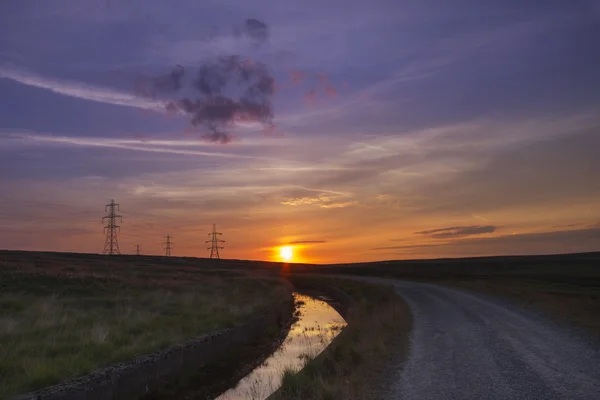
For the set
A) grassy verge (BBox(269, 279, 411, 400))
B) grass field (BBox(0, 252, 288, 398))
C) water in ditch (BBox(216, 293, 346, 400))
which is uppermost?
grass field (BBox(0, 252, 288, 398))

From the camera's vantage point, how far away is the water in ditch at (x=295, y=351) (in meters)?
15.3

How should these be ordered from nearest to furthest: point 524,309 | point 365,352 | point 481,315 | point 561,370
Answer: point 561,370, point 365,352, point 481,315, point 524,309

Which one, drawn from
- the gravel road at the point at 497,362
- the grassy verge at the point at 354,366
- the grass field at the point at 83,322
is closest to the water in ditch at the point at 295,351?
the grassy verge at the point at 354,366

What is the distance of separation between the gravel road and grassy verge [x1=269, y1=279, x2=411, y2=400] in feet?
1.63

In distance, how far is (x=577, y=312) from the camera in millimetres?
24062

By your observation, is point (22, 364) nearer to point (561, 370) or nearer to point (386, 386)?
point (386, 386)

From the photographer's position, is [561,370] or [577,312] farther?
[577,312]

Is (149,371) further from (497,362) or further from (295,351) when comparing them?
(497,362)

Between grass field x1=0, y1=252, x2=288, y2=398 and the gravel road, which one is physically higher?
grass field x1=0, y1=252, x2=288, y2=398

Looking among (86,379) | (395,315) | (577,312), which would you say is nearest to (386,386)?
(86,379)

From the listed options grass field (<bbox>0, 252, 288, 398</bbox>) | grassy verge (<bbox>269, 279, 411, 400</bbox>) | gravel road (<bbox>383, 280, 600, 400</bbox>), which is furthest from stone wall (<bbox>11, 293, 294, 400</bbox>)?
gravel road (<bbox>383, 280, 600, 400</bbox>)

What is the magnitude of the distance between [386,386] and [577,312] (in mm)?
16514

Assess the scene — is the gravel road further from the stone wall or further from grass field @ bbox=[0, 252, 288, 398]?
grass field @ bbox=[0, 252, 288, 398]

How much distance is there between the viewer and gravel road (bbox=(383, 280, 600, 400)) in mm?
10711
